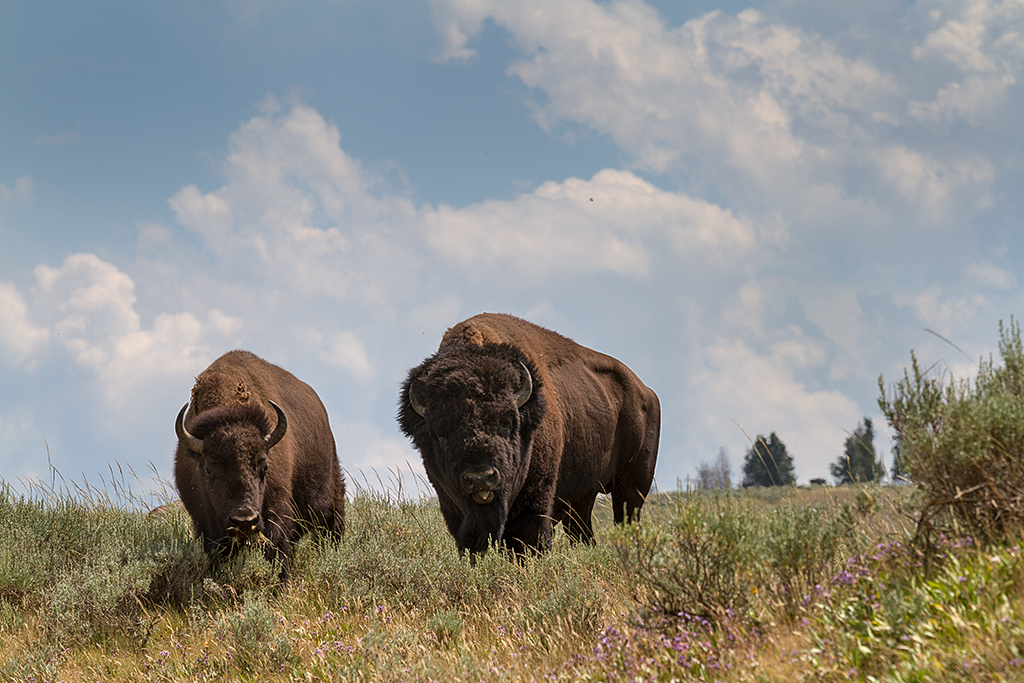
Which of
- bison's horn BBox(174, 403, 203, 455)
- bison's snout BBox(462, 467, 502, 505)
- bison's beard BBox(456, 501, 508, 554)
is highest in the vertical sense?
bison's horn BBox(174, 403, 203, 455)

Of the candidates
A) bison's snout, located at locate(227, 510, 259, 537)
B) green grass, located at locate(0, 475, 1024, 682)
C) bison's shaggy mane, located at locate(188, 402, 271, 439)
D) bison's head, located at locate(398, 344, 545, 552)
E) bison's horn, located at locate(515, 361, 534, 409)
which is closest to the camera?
green grass, located at locate(0, 475, 1024, 682)

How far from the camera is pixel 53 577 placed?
31.3 feet

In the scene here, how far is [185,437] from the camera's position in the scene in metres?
8.78

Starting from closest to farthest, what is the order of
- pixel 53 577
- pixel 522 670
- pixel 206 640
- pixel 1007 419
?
pixel 1007 419, pixel 522 670, pixel 206 640, pixel 53 577

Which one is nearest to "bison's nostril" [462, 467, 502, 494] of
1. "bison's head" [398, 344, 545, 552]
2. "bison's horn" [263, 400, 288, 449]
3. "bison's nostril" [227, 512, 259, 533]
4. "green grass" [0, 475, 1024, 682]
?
"bison's head" [398, 344, 545, 552]

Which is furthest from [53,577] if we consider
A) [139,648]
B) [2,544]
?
[139,648]

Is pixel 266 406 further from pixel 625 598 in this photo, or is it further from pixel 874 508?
pixel 874 508

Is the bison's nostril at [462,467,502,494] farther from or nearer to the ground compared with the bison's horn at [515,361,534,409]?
nearer to the ground

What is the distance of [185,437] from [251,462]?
86cm

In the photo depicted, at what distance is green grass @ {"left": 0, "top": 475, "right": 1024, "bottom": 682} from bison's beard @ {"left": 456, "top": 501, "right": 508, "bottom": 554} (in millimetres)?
235

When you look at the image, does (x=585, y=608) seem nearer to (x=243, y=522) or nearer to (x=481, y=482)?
(x=481, y=482)

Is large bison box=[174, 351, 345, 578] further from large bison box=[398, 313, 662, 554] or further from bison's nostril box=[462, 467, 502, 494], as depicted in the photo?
bison's nostril box=[462, 467, 502, 494]

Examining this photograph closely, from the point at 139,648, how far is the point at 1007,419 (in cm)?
757

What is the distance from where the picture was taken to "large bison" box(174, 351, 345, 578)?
8500mm
